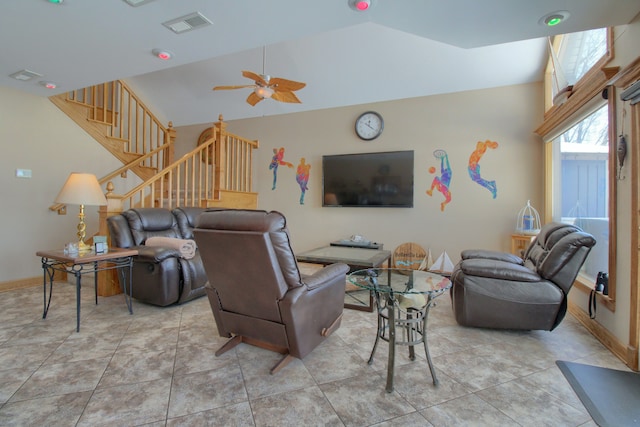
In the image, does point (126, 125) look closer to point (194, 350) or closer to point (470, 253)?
point (194, 350)

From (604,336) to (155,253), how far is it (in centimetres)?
383

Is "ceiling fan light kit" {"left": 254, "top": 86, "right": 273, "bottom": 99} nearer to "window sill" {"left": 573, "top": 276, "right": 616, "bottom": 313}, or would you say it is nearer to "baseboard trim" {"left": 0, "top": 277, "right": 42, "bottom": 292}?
"window sill" {"left": 573, "top": 276, "right": 616, "bottom": 313}

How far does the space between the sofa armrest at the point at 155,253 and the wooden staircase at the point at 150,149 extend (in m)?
1.22

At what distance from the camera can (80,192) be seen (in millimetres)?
2914

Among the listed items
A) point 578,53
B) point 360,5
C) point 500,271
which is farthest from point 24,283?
point 578,53

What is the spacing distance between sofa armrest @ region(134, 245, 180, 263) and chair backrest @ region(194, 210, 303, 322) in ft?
3.99

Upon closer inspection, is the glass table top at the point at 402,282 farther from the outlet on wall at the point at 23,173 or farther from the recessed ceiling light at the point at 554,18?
the outlet on wall at the point at 23,173

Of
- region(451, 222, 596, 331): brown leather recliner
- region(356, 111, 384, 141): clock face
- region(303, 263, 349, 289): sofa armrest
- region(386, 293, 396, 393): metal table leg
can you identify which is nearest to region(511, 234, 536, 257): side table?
region(451, 222, 596, 331): brown leather recliner

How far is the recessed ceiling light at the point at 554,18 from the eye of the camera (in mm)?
2127

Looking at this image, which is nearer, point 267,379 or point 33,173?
point 267,379

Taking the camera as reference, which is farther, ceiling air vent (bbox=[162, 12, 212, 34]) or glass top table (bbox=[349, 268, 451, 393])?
ceiling air vent (bbox=[162, 12, 212, 34])

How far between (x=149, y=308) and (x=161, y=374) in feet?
4.59

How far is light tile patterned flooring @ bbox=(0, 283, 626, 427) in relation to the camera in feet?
5.03

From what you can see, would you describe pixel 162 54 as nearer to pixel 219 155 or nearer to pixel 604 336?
pixel 219 155
